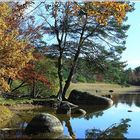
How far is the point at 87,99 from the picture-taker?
30297 mm

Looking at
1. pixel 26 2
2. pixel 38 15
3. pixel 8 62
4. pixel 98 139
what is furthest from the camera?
pixel 38 15

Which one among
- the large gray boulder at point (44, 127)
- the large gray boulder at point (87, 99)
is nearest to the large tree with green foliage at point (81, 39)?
the large gray boulder at point (87, 99)

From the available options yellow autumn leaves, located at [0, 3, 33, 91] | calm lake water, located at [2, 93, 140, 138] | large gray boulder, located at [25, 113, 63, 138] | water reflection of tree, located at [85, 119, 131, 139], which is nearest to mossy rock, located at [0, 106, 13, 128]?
calm lake water, located at [2, 93, 140, 138]

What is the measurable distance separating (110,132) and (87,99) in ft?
45.4

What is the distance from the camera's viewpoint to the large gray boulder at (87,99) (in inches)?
1179

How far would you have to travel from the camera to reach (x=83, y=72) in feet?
104

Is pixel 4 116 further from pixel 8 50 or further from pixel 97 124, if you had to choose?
pixel 8 50

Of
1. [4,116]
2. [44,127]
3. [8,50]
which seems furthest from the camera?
[4,116]

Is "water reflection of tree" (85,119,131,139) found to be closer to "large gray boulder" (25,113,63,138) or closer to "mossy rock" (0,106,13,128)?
"large gray boulder" (25,113,63,138)

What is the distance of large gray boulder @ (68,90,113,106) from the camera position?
29.9m

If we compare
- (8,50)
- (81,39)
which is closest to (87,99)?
(81,39)

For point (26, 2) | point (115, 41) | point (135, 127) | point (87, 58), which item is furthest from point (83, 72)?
point (26, 2)

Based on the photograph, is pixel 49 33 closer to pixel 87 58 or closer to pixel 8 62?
pixel 87 58

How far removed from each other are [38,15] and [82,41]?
4.02 m
